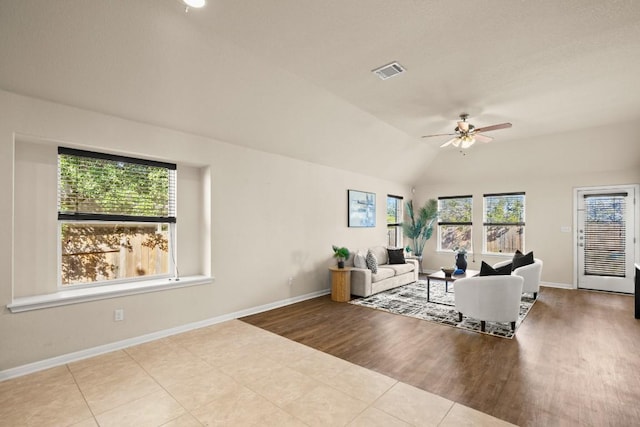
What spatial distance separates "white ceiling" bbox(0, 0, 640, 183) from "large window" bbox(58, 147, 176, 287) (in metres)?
0.67

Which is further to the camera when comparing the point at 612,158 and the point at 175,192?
the point at 612,158

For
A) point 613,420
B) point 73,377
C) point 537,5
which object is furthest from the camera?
point 73,377

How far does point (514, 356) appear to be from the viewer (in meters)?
3.24

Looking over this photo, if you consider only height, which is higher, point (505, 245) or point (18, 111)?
point (18, 111)

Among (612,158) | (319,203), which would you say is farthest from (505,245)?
(319,203)

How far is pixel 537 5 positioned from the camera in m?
2.43

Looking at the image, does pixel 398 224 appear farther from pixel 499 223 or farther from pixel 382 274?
pixel 382 274

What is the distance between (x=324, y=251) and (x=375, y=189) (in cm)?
228

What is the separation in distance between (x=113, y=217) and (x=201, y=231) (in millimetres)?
1092

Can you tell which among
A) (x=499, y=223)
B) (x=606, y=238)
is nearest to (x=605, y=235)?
(x=606, y=238)

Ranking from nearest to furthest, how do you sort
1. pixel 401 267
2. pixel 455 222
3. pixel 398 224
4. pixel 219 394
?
pixel 219 394
pixel 401 267
pixel 455 222
pixel 398 224

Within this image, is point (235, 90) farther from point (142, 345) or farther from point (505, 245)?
point (505, 245)

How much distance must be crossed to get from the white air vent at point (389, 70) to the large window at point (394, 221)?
4.59m

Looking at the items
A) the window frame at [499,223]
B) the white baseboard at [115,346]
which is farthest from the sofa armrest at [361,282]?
the window frame at [499,223]
